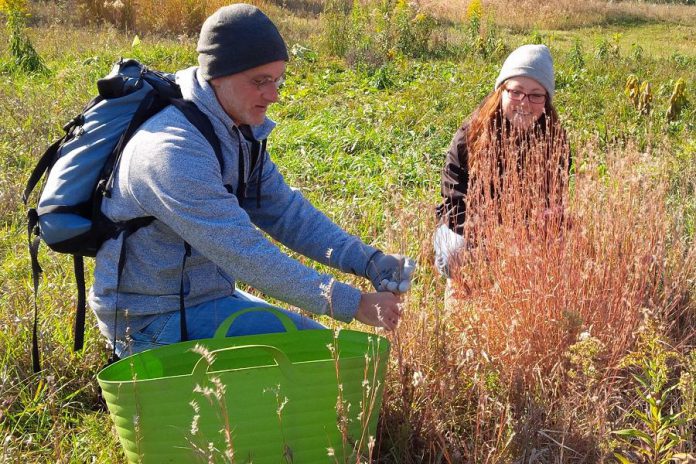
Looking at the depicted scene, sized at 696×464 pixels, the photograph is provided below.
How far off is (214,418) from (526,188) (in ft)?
4.93

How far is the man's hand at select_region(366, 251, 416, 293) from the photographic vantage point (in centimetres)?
246

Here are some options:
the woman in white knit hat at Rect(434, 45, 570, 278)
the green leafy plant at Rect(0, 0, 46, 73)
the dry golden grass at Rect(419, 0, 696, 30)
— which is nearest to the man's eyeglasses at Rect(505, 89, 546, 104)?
the woman in white knit hat at Rect(434, 45, 570, 278)

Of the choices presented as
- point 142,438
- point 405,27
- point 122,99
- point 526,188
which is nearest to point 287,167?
A: point 526,188

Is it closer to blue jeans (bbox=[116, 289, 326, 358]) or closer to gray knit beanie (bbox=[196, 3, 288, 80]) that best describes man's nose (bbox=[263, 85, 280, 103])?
gray knit beanie (bbox=[196, 3, 288, 80])

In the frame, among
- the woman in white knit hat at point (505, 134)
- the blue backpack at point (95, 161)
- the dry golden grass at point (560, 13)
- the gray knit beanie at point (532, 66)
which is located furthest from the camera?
the dry golden grass at point (560, 13)

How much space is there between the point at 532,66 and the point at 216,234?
1.92 metres

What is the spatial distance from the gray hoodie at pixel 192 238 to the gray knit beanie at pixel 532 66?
1.37 metres

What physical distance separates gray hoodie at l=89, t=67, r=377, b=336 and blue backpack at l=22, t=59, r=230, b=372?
4 cm

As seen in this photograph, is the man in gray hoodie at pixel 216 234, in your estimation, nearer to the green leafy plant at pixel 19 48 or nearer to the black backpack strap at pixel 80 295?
the black backpack strap at pixel 80 295

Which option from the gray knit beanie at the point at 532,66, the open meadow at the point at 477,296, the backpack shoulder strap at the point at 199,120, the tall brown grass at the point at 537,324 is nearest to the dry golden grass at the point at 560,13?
the open meadow at the point at 477,296

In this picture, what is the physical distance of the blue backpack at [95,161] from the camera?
7.74ft

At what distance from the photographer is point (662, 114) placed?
21.1 ft

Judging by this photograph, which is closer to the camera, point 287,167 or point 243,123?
point 243,123

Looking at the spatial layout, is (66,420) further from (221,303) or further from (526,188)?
(526,188)
